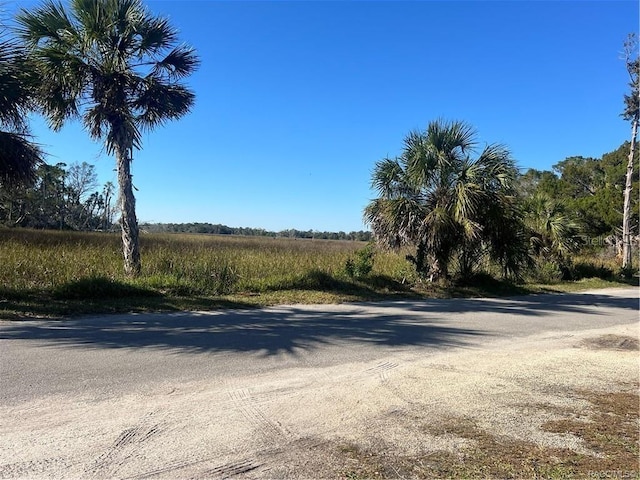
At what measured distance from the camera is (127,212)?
12320mm

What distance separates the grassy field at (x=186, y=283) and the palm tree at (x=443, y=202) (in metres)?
1.29

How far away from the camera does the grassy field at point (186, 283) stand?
9.30 m

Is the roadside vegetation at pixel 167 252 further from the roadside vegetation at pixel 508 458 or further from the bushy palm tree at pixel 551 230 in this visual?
the roadside vegetation at pixel 508 458

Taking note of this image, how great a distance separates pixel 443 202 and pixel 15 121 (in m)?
11.7

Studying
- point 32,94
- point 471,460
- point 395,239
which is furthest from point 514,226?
point 32,94

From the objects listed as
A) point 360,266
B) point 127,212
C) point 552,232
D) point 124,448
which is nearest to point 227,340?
point 124,448

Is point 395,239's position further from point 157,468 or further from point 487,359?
point 157,468

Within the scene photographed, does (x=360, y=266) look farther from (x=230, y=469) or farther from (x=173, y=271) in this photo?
(x=230, y=469)

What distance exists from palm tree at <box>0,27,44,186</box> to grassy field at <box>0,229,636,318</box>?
97.6 inches

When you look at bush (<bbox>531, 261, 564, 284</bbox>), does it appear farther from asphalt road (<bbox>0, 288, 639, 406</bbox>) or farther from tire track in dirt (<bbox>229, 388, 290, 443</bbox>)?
tire track in dirt (<bbox>229, 388, 290, 443</bbox>)

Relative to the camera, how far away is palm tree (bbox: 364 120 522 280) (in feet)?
46.5

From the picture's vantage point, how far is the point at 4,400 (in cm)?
405

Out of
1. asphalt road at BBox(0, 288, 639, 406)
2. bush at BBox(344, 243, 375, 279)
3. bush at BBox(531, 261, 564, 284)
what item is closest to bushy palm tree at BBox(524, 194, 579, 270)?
bush at BBox(531, 261, 564, 284)

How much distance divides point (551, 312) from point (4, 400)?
11058 mm
